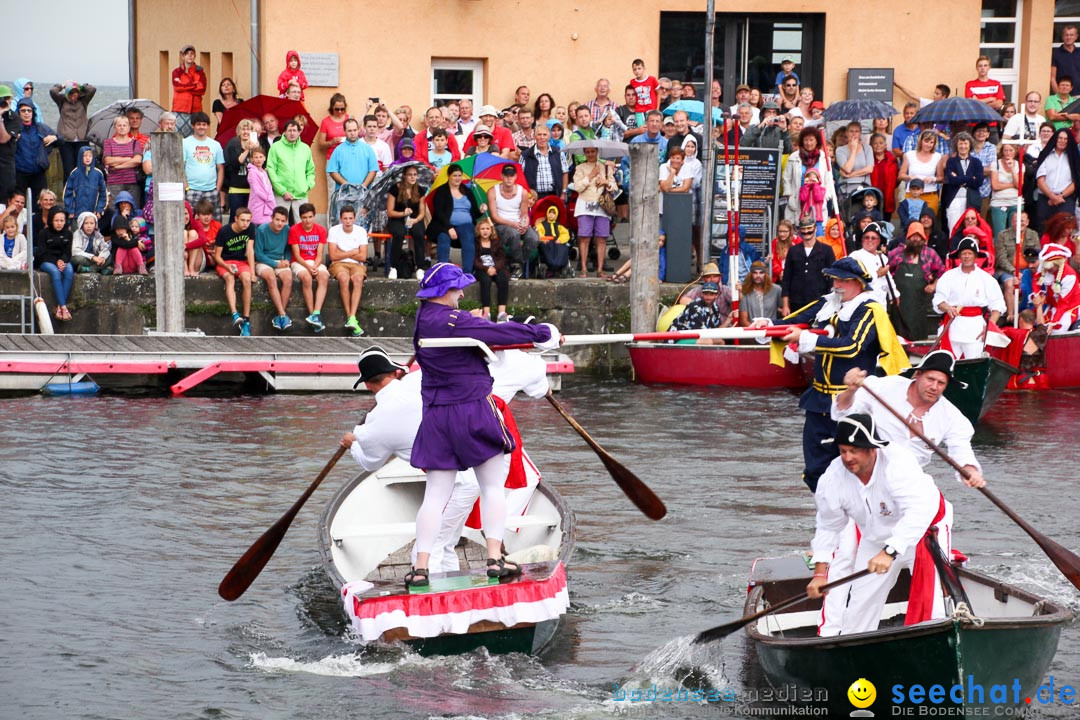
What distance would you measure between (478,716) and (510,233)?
12135 mm

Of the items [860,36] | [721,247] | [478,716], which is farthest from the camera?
[860,36]

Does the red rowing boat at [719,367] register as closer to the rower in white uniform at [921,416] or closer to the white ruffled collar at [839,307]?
the white ruffled collar at [839,307]

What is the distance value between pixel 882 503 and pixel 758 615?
2.83ft

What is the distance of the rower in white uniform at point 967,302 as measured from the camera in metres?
17.4

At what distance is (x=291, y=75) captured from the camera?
21844mm

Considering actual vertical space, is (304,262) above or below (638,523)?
above

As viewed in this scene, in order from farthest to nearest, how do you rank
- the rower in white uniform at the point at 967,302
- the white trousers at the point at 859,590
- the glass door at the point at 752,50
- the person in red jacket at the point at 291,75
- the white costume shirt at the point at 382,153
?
1. the glass door at the point at 752,50
2. the person in red jacket at the point at 291,75
3. the white costume shirt at the point at 382,153
4. the rower in white uniform at the point at 967,302
5. the white trousers at the point at 859,590

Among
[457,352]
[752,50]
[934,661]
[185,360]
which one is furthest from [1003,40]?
[934,661]

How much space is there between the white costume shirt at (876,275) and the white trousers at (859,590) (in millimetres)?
10361

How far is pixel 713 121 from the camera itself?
21203 millimetres

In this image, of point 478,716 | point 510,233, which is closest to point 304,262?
point 510,233

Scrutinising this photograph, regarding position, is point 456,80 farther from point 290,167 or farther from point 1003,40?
point 1003,40

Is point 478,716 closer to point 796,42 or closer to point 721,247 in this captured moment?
point 721,247

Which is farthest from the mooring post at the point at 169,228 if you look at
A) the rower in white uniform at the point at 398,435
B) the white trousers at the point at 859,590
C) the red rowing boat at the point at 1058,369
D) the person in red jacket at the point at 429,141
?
the white trousers at the point at 859,590
